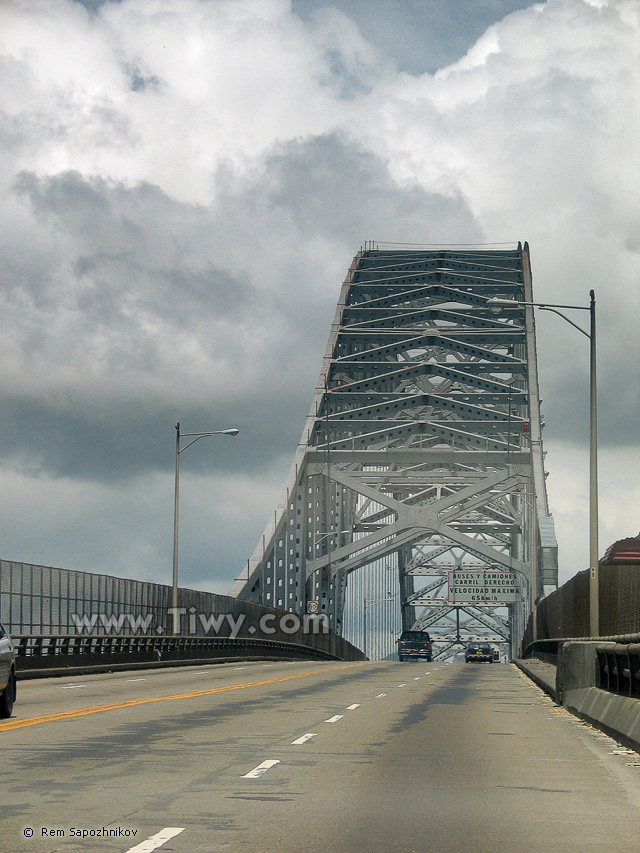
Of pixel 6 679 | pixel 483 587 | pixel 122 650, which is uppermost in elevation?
pixel 483 587

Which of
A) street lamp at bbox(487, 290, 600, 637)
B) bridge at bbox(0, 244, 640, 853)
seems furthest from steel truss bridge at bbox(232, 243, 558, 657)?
street lamp at bbox(487, 290, 600, 637)

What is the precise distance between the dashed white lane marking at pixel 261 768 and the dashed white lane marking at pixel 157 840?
296cm

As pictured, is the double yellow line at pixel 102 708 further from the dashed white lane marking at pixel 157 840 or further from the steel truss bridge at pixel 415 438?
the steel truss bridge at pixel 415 438

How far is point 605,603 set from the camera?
29125 millimetres

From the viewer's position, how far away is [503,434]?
82062mm

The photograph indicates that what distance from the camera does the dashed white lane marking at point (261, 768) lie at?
11789 millimetres

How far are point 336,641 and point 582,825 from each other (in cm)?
7414

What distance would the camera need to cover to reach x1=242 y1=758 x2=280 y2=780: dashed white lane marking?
11.8 m

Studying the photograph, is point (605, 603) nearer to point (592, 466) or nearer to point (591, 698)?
point (592, 466)

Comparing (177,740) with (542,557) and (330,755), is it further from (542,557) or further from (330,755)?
(542,557)

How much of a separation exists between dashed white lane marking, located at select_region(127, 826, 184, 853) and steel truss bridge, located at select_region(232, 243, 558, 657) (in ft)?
177

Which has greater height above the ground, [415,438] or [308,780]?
[415,438]

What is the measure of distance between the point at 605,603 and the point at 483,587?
75894 mm

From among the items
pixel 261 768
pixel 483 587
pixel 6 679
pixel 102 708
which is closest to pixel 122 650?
pixel 102 708
